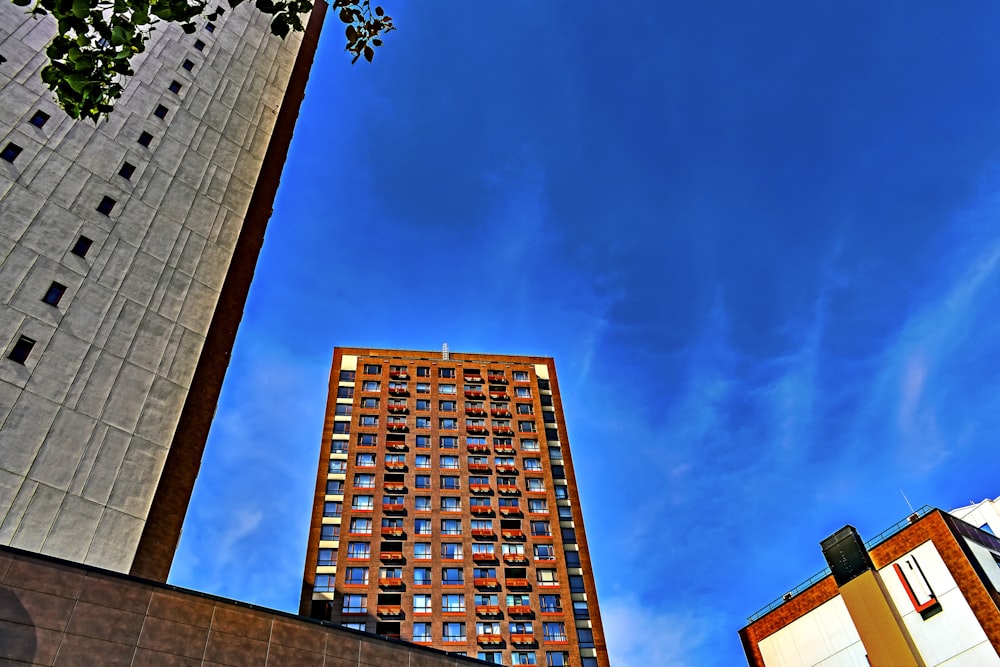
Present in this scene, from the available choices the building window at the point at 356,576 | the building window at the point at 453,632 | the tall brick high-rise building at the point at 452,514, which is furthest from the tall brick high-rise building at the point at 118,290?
the building window at the point at 453,632

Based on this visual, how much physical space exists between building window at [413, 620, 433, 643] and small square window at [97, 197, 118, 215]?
44.4 m

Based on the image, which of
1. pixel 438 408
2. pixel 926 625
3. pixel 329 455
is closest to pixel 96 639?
pixel 926 625

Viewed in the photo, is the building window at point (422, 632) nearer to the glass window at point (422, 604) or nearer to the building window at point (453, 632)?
the glass window at point (422, 604)

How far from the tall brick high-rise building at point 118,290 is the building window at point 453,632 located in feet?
117

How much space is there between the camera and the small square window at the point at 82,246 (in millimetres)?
33125

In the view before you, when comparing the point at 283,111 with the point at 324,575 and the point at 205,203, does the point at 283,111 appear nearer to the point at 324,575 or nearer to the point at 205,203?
A: the point at 205,203

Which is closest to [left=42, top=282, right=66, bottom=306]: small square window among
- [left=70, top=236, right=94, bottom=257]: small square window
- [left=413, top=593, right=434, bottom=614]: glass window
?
[left=70, top=236, right=94, bottom=257]: small square window

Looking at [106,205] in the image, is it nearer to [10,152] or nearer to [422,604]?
[10,152]

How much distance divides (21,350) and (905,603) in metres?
44.7

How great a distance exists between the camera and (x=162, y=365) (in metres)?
34.5

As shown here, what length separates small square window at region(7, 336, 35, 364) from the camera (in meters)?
28.7

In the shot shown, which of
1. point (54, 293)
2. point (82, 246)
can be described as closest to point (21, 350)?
point (54, 293)

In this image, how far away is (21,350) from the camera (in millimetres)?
29062

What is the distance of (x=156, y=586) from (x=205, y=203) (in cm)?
2542
